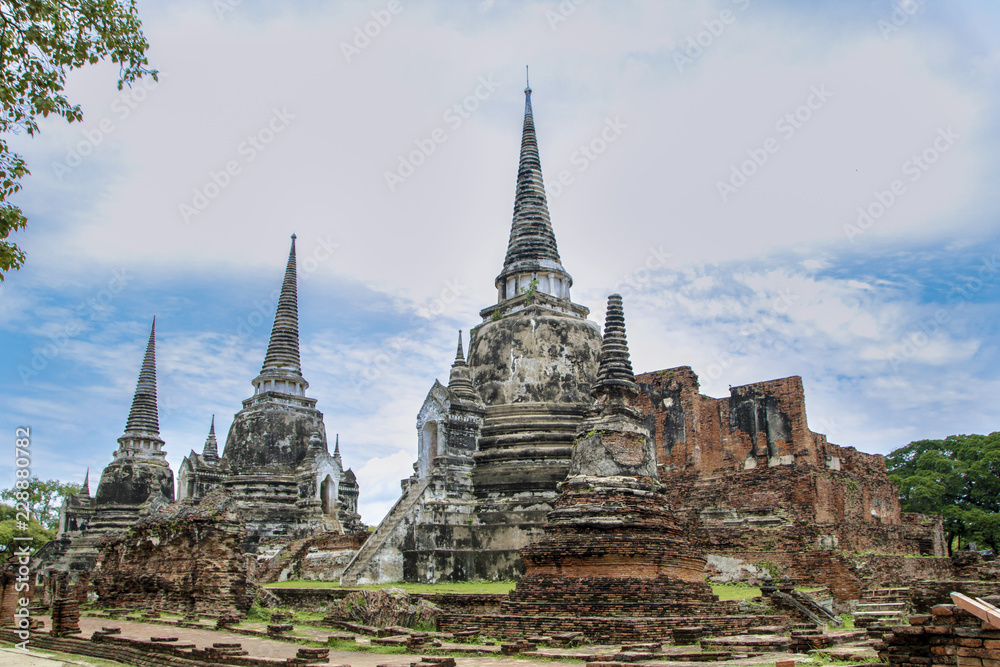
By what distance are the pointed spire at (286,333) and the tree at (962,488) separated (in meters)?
29.8

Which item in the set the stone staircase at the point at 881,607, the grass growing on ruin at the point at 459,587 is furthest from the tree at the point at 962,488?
the grass growing on ruin at the point at 459,587

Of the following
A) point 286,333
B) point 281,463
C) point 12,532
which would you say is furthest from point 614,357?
point 12,532

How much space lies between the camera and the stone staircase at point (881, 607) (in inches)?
602

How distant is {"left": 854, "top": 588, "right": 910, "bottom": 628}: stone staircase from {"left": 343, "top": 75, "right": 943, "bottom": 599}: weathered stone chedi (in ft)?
2.04

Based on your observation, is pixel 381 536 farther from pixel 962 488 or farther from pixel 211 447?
pixel 962 488

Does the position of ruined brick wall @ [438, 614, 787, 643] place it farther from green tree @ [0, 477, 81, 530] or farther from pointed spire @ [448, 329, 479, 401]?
green tree @ [0, 477, 81, 530]

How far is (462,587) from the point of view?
19.2 m

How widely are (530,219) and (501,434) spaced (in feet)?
26.0

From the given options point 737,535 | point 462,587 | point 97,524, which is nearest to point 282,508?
point 97,524

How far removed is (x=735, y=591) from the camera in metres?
18.8

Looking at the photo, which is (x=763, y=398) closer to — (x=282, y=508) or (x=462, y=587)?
(x=462, y=587)

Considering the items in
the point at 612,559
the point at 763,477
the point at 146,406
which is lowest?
the point at 612,559

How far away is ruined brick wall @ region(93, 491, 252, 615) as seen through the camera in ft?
60.1

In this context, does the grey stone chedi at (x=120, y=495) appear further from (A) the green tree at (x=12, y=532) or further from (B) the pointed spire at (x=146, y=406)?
(A) the green tree at (x=12, y=532)
